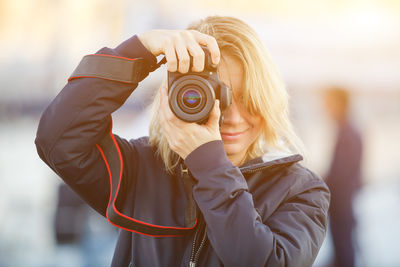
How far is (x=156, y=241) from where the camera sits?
94cm

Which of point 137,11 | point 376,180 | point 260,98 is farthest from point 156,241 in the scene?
point 137,11

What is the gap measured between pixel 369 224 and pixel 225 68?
305cm

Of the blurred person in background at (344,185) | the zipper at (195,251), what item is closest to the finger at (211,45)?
the zipper at (195,251)

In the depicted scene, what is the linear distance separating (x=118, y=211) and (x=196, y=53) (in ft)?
1.24

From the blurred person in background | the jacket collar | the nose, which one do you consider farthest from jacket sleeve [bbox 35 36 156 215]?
the blurred person in background

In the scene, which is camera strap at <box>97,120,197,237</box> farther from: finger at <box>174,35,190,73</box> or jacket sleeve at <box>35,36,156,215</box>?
finger at <box>174,35,190,73</box>

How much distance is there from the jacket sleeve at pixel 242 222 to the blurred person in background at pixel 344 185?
171cm

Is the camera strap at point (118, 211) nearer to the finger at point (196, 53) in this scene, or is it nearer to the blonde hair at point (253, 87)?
the blonde hair at point (253, 87)

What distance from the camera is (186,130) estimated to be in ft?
2.94

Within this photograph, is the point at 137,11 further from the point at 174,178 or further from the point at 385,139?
the point at 385,139

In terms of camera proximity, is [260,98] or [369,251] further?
[369,251]

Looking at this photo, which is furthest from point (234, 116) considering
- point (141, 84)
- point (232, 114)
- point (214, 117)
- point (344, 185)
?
point (141, 84)

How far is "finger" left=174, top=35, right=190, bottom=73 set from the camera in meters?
0.89

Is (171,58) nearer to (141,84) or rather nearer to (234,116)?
(234,116)
